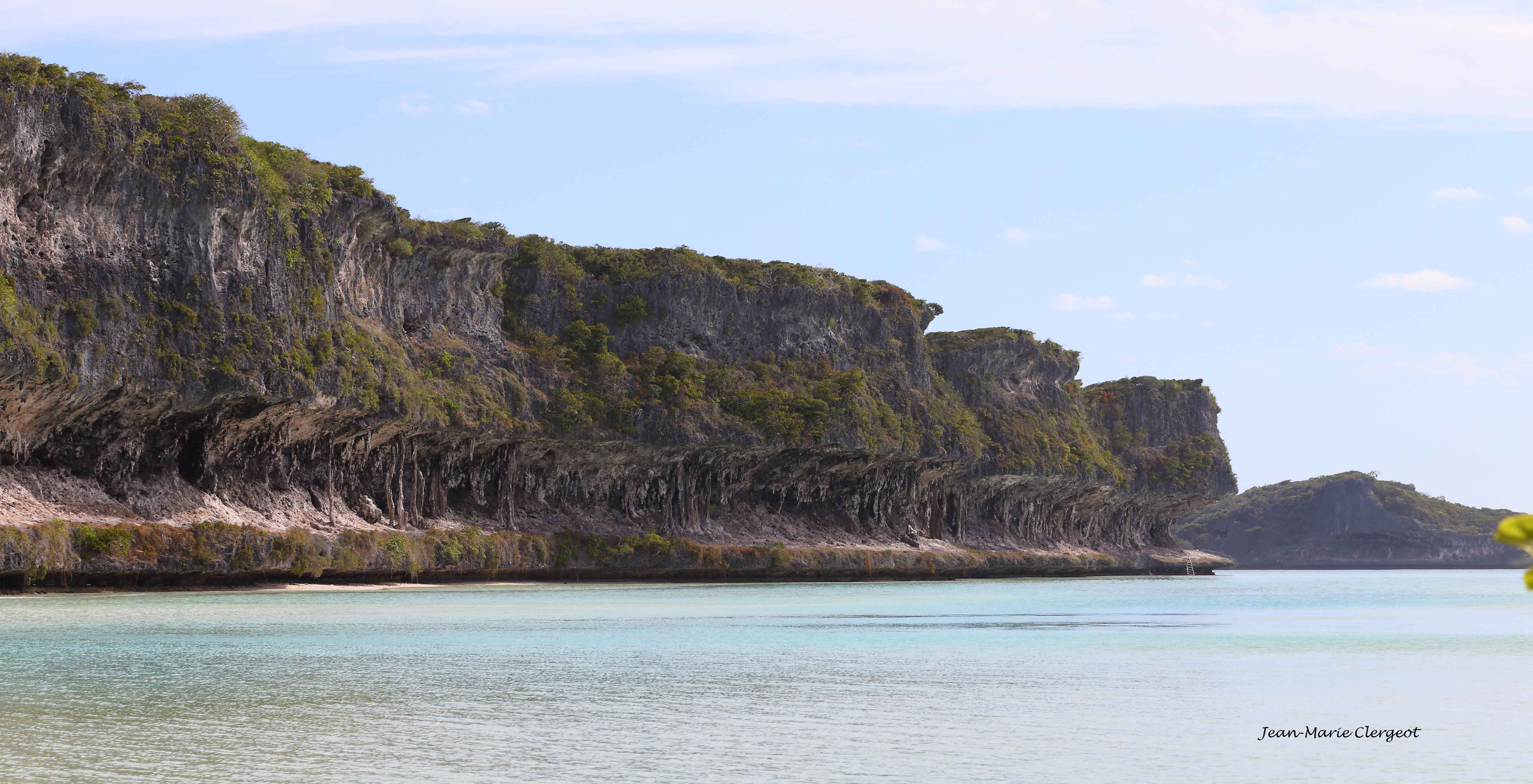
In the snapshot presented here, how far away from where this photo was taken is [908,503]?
328ft

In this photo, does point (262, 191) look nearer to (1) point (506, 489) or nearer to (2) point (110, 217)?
(2) point (110, 217)

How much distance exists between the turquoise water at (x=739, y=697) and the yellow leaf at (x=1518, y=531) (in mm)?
9604

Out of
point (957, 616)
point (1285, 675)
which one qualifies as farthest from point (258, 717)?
point (957, 616)

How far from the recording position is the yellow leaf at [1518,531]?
408 centimetres

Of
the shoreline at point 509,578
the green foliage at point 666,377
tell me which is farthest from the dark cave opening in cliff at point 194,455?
the green foliage at point 666,377

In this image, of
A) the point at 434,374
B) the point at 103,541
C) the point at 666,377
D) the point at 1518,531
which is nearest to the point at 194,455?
the point at 103,541

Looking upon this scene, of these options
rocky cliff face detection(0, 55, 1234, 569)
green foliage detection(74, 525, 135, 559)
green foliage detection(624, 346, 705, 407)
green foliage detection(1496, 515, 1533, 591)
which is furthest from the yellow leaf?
green foliage detection(624, 346, 705, 407)

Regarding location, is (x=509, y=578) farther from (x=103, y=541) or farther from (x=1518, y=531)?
(x=1518, y=531)

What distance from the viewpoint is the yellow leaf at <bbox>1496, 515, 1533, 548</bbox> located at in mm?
4078

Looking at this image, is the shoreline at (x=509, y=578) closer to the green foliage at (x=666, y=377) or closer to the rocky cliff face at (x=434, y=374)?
the rocky cliff face at (x=434, y=374)

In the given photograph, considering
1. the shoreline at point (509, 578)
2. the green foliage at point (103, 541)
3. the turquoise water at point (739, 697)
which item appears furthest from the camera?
the shoreline at point (509, 578)

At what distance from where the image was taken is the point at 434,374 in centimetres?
6850

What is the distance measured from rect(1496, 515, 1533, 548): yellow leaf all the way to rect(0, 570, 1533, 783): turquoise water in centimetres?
960

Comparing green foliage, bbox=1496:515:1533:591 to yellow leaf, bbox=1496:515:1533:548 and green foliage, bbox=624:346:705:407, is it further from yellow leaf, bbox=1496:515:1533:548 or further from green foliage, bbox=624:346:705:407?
green foliage, bbox=624:346:705:407
